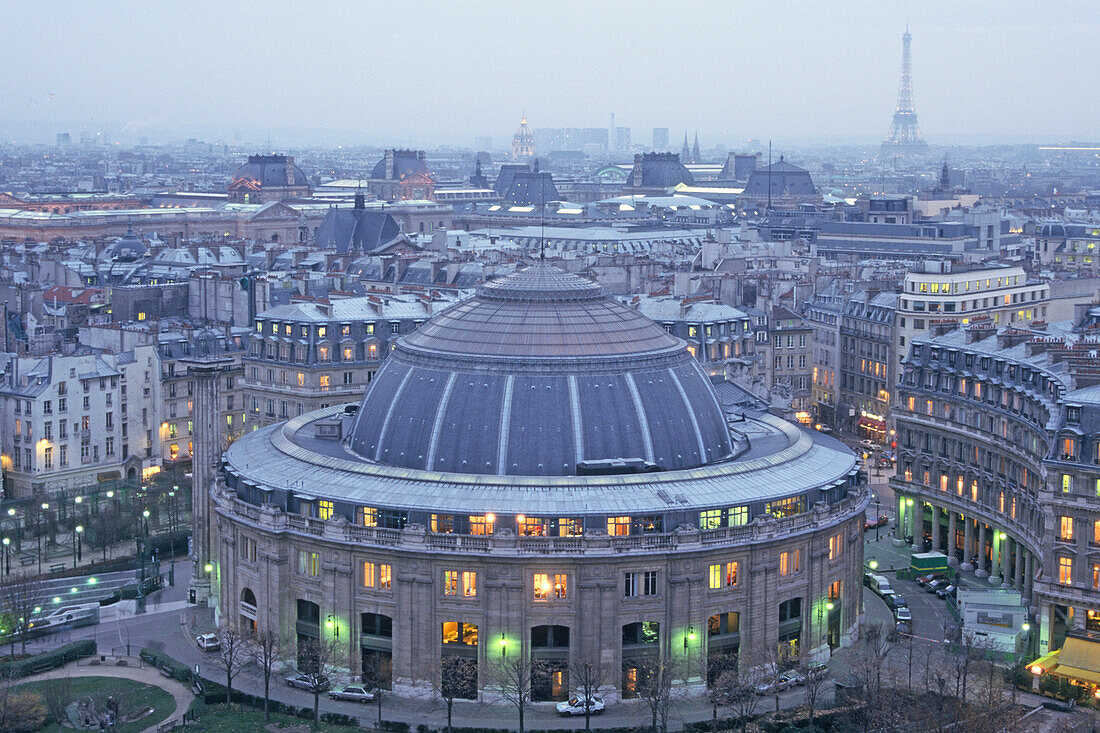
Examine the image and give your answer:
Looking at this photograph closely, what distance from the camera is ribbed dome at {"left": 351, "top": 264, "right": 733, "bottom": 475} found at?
95.8 meters

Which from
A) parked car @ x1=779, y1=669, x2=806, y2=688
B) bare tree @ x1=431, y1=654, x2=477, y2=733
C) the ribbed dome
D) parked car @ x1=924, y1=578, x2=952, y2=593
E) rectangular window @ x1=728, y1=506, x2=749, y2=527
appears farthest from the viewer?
parked car @ x1=924, y1=578, x2=952, y2=593

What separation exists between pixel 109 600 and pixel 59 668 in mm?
13537

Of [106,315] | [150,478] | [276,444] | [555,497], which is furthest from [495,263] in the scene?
[555,497]

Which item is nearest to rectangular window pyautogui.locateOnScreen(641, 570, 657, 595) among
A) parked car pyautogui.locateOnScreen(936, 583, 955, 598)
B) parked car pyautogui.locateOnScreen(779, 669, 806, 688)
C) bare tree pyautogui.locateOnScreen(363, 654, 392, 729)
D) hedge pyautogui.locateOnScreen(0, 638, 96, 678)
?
parked car pyautogui.locateOnScreen(779, 669, 806, 688)

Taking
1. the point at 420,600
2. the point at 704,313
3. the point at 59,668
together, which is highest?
the point at 704,313

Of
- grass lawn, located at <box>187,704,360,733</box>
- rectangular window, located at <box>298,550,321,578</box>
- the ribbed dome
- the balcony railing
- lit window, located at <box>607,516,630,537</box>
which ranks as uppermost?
the ribbed dome

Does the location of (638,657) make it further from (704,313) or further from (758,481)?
(704,313)

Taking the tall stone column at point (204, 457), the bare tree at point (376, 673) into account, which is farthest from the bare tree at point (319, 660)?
the tall stone column at point (204, 457)

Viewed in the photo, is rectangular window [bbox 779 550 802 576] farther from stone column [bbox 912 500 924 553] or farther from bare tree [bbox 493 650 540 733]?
stone column [bbox 912 500 924 553]

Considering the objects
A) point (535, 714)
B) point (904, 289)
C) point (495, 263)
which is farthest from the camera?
point (495, 263)

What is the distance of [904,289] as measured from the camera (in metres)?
160

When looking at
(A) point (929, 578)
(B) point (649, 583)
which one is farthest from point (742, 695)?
(A) point (929, 578)

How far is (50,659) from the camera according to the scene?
9394 cm

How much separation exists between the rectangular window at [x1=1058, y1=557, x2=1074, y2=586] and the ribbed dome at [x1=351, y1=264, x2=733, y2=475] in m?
20.5
